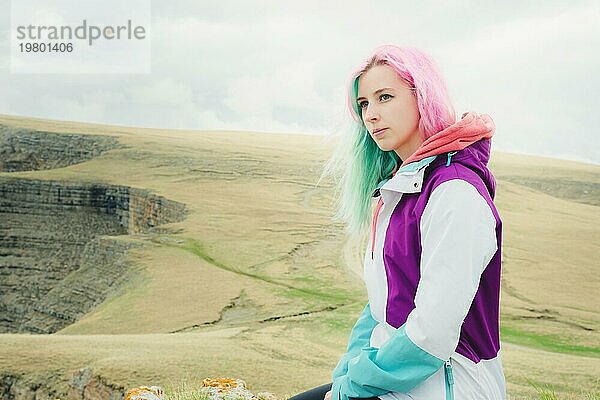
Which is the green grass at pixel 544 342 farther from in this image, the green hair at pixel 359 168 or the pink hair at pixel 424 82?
the pink hair at pixel 424 82

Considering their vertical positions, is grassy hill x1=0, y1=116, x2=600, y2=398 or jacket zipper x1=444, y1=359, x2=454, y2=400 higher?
jacket zipper x1=444, y1=359, x2=454, y2=400

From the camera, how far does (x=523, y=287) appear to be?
686 cm

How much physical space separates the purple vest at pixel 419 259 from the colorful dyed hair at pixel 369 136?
95 millimetres

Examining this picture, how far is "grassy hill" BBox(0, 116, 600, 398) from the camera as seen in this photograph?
4.40 metres

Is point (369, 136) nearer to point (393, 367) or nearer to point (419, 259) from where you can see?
point (419, 259)

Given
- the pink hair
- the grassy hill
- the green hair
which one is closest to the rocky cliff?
the grassy hill

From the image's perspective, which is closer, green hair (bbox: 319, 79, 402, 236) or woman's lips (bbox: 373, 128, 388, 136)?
woman's lips (bbox: 373, 128, 388, 136)

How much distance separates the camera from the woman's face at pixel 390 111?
127 centimetres

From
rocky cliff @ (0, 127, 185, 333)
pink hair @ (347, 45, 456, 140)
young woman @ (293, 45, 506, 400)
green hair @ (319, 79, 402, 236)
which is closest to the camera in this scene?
young woman @ (293, 45, 506, 400)

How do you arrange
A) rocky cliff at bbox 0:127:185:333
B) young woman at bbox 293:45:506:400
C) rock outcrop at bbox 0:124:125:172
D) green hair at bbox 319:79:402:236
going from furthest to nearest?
rock outcrop at bbox 0:124:125:172 → rocky cliff at bbox 0:127:185:333 → green hair at bbox 319:79:402:236 → young woman at bbox 293:45:506:400

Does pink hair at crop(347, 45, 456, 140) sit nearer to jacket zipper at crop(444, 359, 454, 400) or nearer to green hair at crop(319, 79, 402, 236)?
green hair at crop(319, 79, 402, 236)

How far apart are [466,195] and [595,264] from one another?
6.93 meters

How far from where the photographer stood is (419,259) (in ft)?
3.80

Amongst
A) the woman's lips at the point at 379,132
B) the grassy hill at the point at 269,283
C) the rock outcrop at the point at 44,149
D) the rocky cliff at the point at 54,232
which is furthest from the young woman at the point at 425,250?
the rock outcrop at the point at 44,149
